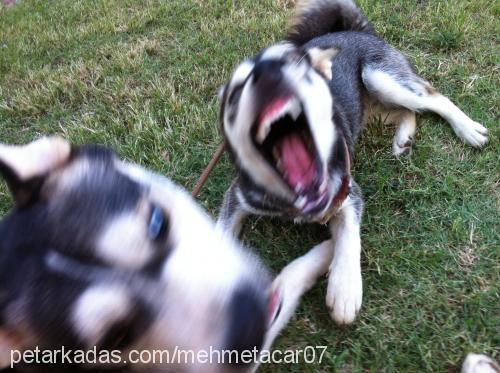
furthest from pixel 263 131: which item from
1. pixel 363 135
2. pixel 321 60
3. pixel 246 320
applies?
pixel 363 135

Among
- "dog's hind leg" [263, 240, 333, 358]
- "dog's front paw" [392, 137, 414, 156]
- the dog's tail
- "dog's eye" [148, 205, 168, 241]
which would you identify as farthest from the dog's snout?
the dog's tail

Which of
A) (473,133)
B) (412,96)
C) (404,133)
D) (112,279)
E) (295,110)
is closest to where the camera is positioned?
(112,279)

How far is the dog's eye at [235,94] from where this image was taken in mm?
2161

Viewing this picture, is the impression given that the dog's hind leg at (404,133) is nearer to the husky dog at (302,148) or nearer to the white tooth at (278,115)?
the husky dog at (302,148)

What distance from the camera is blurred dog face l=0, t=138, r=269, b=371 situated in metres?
1.31

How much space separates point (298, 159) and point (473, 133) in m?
1.41

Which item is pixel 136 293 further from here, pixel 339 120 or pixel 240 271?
pixel 339 120

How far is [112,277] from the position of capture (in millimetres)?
1333

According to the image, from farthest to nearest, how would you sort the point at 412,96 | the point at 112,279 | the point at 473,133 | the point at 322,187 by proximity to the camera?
the point at 412,96 < the point at 473,133 < the point at 322,187 < the point at 112,279

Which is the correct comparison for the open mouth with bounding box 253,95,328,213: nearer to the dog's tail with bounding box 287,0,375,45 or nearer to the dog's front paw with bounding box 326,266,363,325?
the dog's front paw with bounding box 326,266,363,325

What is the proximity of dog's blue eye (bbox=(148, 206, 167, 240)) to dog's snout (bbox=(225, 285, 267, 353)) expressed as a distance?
12.1 inches

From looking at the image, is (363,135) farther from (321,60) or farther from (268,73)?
(268,73)

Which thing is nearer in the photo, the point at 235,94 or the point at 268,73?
the point at 268,73

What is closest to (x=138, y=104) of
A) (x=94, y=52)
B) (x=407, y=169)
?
(x=94, y=52)
